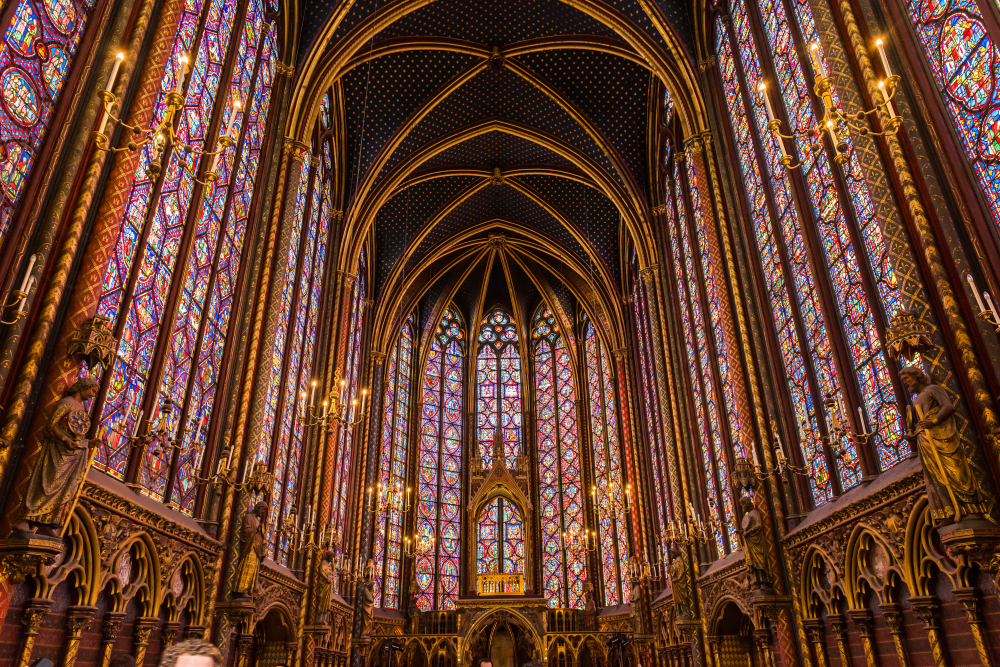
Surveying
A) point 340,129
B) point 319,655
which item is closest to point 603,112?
point 340,129

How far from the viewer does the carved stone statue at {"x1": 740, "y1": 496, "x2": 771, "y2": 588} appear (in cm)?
1177

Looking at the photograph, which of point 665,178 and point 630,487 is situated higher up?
point 665,178

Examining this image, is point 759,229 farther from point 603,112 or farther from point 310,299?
point 310,299

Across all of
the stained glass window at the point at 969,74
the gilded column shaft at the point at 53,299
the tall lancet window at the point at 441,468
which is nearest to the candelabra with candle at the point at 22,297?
the gilded column shaft at the point at 53,299

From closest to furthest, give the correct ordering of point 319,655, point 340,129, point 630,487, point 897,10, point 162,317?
point 897,10, point 162,317, point 319,655, point 340,129, point 630,487

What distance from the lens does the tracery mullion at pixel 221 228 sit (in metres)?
11.0

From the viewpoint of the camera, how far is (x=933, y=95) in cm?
834

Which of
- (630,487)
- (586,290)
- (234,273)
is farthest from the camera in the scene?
(586,290)

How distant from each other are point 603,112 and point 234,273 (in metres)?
12.4

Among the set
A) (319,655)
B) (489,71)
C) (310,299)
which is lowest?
(319,655)

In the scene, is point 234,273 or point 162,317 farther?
point 234,273

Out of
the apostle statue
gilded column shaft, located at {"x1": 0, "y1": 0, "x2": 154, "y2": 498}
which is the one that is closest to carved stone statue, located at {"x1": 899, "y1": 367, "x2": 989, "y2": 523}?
gilded column shaft, located at {"x1": 0, "y1": 0, "x2": 154, "y2": 498}

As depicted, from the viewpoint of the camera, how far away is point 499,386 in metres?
31.5

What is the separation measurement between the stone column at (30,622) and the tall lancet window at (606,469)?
17501 mm
